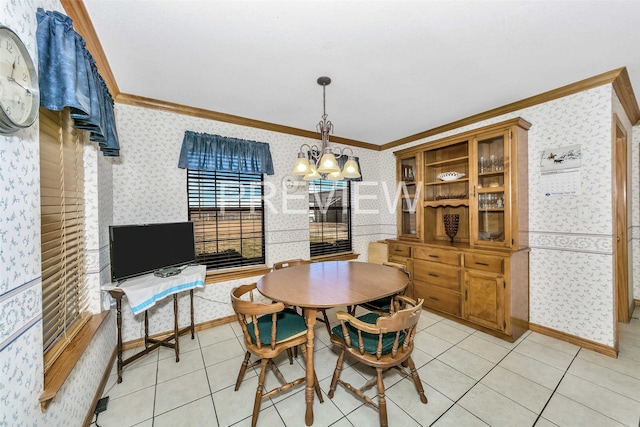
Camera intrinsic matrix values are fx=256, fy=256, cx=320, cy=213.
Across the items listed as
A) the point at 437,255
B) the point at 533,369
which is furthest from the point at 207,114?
the point at 533,369

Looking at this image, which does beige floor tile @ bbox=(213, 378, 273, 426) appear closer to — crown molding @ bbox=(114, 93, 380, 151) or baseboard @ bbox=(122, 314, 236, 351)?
baseboard @ bbox=(122, 314, 236, 351)

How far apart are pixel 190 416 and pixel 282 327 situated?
828mm

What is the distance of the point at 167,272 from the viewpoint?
2.39 metres

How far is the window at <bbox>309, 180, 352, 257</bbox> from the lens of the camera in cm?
400

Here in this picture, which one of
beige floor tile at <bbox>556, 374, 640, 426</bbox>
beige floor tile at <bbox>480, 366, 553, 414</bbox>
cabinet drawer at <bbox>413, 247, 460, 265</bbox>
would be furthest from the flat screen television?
beige floor tile at <bbox>556, 374, 640, 426</bbox>

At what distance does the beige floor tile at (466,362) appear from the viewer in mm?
2197

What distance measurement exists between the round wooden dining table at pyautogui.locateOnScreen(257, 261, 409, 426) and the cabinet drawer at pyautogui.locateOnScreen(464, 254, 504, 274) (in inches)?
40.5

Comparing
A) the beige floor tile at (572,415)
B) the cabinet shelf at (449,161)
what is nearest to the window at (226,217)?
the cabinet shelf at (449,161)

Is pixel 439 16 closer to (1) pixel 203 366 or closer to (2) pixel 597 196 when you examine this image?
(2) pixel 597 196

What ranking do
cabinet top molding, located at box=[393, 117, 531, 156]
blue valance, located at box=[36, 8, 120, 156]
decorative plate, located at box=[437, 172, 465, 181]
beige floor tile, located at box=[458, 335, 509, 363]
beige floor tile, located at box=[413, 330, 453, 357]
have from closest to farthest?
1. blue valance, located at box=[36, 8, 120, 156]
2. beige floor tile, located at box=[458, 335, 509, 363]
3. beige floor tile, located at box=[413, 330, 453, 357]
4. cabinet top molding, located at box=[393, 117, 531, 156]
5. decorative plate, located at box=[437, 172, 465, 181]

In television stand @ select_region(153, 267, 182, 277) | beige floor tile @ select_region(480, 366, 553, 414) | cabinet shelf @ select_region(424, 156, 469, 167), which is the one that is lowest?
beige floor tile @ select_region(480, 366, 553, 414)

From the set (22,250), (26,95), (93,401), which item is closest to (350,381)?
→ (93,401)

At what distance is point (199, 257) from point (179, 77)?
→ 1.93m

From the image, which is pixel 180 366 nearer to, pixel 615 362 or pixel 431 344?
pixel 431 344
